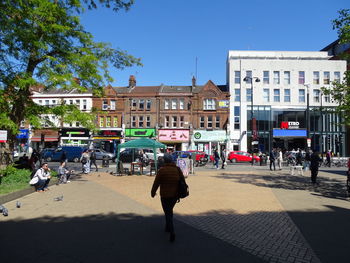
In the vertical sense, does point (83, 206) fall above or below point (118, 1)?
below

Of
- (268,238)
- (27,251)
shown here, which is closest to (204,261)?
(268,238)

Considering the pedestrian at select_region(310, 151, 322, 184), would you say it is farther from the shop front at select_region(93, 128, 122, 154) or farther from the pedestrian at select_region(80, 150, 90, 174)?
the shop front at select_region(93, 128, 122, 154)

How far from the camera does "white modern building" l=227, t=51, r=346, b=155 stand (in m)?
42.4

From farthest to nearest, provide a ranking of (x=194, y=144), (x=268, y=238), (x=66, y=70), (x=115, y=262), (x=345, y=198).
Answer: (x=194, y=144) < (x=66, y=70) < (x=345, y=198) < (x=268, y=238) < (x=115, y=262)

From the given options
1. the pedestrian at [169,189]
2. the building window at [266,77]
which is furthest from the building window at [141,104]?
the pedestrian at [169,189]

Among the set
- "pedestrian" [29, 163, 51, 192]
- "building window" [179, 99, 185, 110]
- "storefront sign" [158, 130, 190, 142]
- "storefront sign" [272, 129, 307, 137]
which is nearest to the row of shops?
"storefront sign" [158, 130, 190, 142]

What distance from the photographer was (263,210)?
27.7ft

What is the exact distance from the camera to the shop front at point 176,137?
4269 centimetres

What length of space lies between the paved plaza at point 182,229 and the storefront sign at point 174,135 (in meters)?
32.0

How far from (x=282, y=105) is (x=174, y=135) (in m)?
17.2

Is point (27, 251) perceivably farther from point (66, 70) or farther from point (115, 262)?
point (66, 70)

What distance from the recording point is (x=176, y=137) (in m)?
42.8

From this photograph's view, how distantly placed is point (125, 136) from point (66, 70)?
3062 centimetres

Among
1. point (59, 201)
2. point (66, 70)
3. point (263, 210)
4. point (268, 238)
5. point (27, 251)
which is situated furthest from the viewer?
point (66, 70)
